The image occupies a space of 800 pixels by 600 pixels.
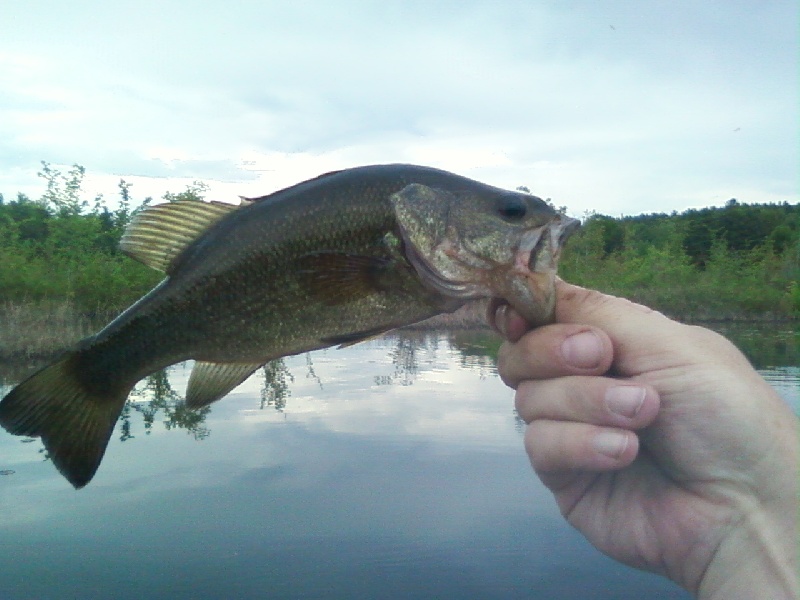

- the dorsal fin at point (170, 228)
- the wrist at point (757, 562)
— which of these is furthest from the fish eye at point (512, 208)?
the wrist at point (757, 562)

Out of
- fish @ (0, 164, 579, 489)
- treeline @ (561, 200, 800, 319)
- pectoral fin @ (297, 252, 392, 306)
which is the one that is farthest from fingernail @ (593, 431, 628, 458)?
treeline @ (561, 200, 800, 319)

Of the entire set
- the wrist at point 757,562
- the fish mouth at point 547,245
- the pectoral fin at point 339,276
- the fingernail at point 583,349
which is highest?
the fish mouth at point 547,245

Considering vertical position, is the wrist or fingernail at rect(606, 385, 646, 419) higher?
fingernail at rect(606, 385, 646, 419)

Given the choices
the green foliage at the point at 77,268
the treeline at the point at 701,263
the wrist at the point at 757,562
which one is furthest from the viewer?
the treeline at the point at 701,263

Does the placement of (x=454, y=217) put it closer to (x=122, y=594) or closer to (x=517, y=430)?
(x=122, y=594)

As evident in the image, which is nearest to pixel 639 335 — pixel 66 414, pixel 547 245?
pixel 547 245

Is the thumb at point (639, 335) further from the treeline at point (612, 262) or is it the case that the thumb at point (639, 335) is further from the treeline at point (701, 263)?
the treeline at point (701, 263)

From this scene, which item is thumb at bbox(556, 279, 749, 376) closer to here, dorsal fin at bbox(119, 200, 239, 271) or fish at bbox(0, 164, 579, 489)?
fish at bbox(0, 164, 579, 489)
